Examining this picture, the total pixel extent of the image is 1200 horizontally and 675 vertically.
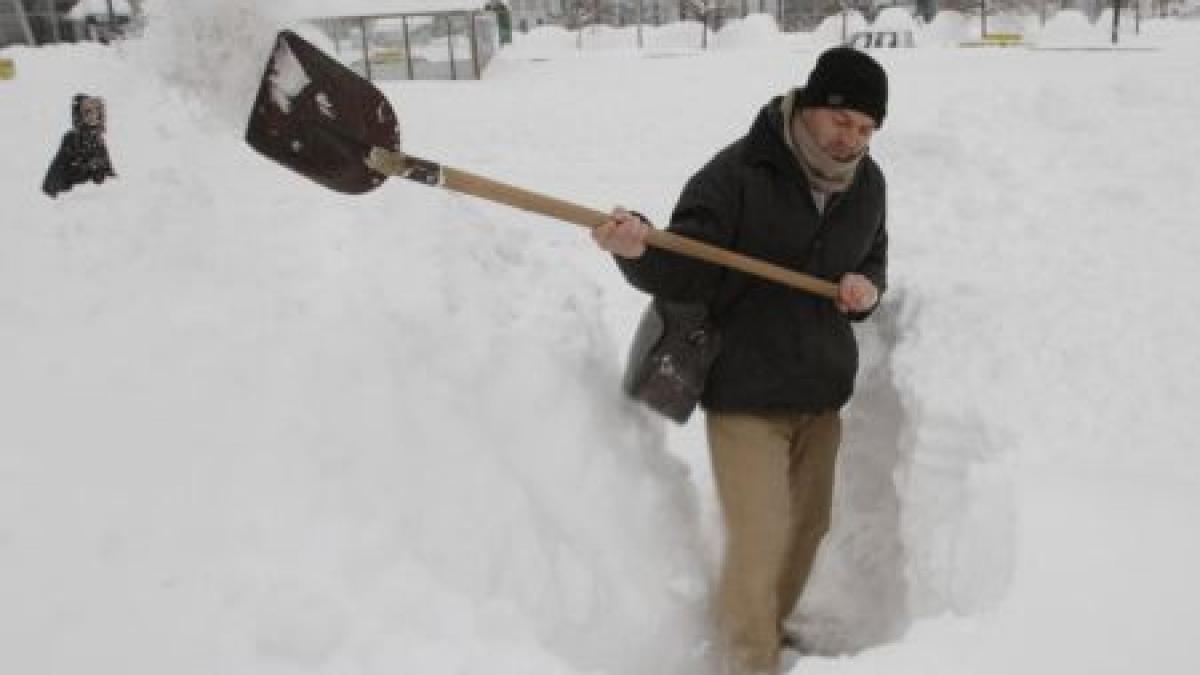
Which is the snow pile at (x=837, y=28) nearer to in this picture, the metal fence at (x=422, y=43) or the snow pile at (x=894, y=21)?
the snow pile at (x=894, y=21)

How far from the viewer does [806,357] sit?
331 cm

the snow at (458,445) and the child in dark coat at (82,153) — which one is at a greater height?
the child in dark coat at (82,153)

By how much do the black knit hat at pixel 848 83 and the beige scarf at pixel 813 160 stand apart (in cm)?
10

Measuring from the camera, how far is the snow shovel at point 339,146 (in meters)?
3.00

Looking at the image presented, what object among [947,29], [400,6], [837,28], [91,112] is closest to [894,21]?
[947,29]

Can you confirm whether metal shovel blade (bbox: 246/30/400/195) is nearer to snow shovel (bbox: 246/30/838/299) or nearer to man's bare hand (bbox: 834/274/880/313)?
snow shovel (bbox: 246/30/838/299)

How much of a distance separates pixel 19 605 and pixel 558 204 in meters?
1.72

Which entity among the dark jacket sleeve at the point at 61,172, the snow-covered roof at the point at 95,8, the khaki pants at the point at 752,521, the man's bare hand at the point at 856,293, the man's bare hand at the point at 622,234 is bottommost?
the khaki pants at the point at 752,521

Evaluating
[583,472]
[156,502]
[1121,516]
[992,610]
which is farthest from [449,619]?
[1121,516]

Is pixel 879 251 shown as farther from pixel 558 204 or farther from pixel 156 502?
pixel 156 502

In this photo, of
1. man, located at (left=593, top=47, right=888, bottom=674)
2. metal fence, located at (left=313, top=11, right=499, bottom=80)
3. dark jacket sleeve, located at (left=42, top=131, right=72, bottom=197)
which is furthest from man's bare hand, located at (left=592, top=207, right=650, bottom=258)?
metal fence, located at (left=313, top=11, right=499, bottom=80)

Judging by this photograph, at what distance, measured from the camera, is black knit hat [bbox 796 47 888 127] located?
296cm

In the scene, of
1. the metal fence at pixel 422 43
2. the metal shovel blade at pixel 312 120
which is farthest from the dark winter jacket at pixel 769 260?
the metal fence at pixel 422 43

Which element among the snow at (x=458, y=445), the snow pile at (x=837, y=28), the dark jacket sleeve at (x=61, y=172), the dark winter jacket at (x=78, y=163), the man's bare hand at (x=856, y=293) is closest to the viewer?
the snow at (x=458, y=445)
